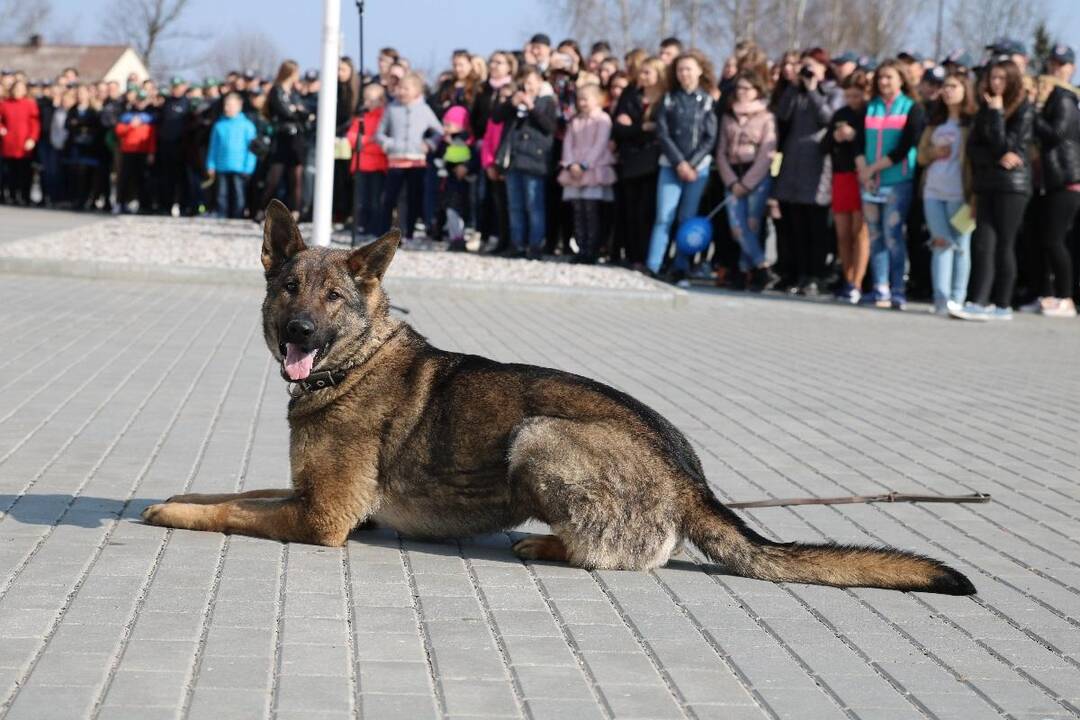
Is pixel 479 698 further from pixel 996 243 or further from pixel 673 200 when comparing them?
pixel 673 200

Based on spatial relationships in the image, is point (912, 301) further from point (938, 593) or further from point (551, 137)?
point (938, 593)

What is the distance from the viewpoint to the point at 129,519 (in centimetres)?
613

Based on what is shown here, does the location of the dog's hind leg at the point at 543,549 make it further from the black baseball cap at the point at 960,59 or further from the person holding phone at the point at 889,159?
the black baseball cap at the point at 960,59

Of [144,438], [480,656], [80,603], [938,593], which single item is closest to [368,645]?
[480,656]

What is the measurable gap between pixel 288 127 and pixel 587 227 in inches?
266

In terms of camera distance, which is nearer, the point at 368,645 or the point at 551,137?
the point at 368,645

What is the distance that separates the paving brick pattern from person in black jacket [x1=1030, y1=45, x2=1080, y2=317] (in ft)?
22.1

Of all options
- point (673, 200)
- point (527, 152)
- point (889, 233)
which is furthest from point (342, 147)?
point (889, 233)

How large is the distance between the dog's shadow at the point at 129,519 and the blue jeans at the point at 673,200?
42.5 feet

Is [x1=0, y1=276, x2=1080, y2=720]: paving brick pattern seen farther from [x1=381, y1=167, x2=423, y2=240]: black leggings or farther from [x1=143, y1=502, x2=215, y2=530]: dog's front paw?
[x1=381, y1=167, x2=423, y2=240]: black leggings

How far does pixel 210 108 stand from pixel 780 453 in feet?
69.1

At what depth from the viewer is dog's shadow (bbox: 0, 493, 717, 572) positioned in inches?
233

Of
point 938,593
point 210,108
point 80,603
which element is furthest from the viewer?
point 210,108

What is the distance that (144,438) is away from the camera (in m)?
7.99
